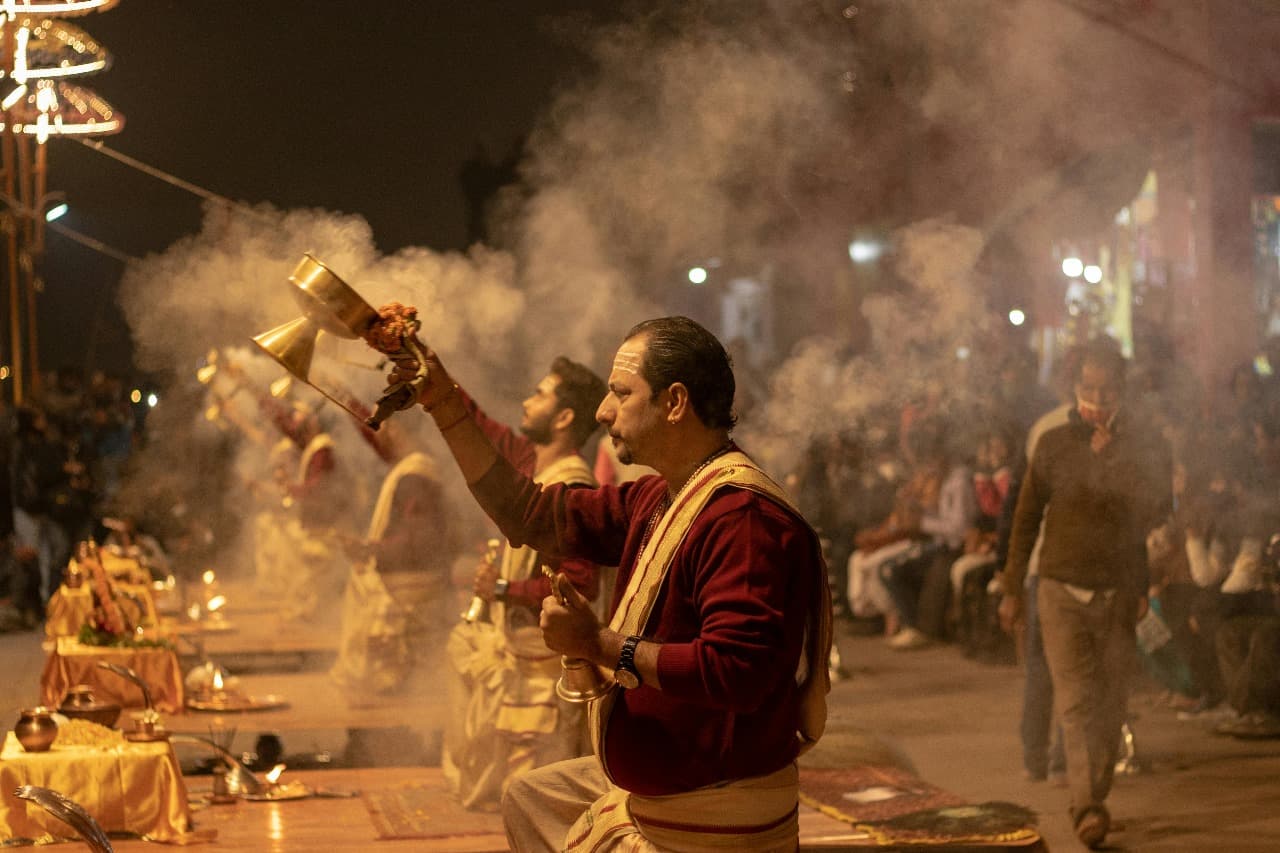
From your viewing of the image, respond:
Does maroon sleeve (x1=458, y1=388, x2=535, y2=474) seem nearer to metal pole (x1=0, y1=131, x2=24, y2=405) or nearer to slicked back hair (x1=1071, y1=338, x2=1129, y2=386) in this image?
slicked back hair (x1=1071, y1=338, x2=1129, y2=386)

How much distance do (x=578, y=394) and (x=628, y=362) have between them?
257cm

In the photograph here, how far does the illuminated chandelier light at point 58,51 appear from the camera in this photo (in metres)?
7.83

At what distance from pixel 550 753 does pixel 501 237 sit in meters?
3.44

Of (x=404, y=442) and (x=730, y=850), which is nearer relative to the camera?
(x=730, y=850)

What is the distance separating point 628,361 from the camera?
319 cm

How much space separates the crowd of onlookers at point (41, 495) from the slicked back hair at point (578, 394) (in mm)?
7809

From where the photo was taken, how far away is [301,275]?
3385 millimetres

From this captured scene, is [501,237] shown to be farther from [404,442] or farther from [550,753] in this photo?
[550,753]

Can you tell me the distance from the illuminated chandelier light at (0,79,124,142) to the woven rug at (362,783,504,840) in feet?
12.9

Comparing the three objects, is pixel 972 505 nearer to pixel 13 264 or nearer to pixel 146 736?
pixel 146 736

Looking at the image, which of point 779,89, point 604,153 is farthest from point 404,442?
point 779,89

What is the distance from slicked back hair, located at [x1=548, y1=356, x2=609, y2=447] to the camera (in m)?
5.74

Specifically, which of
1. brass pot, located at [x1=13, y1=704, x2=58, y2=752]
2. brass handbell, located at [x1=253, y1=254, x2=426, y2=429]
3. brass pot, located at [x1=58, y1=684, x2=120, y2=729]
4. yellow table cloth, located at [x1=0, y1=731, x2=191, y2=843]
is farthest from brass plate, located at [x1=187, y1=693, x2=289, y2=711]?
brass handbell, located at [x1=253, y1=254, x2=426, y2=429]

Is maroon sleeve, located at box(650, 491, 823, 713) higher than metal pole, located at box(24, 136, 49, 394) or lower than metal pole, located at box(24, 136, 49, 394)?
lower
